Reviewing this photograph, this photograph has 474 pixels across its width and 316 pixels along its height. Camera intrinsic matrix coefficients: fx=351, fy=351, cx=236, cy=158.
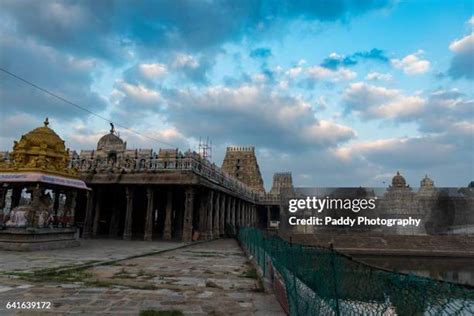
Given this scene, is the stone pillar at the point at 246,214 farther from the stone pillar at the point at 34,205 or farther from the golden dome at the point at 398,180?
the stone pillar at the point at 34,205

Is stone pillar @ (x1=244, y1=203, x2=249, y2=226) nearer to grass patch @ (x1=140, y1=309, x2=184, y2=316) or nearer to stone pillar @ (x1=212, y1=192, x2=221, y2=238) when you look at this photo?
stone pillar @ (x1=212, y1=192, x2=221, y2=238)

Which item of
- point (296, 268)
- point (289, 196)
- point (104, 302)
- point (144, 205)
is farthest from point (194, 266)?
point (289, 196)

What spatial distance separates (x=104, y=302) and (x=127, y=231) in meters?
20.1

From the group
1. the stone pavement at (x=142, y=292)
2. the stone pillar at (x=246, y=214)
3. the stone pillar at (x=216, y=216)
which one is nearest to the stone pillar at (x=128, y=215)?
the stone pillar at (x=216, y=216)

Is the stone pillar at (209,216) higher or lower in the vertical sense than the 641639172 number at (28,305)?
higher

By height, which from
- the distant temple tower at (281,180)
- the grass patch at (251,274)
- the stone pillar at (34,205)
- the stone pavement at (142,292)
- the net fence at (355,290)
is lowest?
the grass patch at (251,274)

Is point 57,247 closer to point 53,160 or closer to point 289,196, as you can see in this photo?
point 53,160

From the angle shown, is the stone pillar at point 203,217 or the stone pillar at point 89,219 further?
the stone pillar at point 203,217

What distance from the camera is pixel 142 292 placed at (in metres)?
7.73

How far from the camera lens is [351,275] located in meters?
3.44

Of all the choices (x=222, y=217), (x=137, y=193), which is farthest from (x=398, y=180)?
(x=137, y=193)

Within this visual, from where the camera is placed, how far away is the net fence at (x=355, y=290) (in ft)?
6.74

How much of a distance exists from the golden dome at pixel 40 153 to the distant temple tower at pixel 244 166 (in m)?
49.4

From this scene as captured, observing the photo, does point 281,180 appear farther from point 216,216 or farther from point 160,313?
point 160,313
